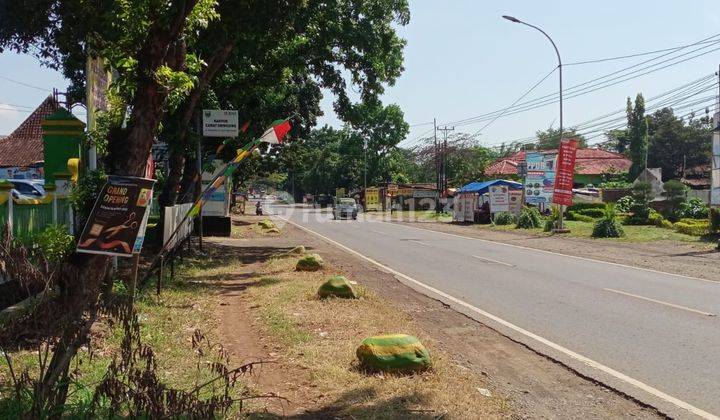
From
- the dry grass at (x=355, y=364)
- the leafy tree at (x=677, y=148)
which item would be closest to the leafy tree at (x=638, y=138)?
the leafy tree at (x=677, y=148)

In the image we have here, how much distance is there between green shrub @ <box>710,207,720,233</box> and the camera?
906 inches

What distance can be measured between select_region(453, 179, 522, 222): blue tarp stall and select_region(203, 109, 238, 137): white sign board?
25543 millimetres

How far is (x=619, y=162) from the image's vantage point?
2854 inches

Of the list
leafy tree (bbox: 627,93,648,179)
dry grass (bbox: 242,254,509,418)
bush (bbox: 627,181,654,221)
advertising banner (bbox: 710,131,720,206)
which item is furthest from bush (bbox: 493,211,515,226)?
leafy tree (bbox: 627,93,648,179)

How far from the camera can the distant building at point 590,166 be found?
64.9 metres

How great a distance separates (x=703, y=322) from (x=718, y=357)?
201 centimetres

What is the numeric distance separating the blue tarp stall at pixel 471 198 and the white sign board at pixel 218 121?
25.5 meters

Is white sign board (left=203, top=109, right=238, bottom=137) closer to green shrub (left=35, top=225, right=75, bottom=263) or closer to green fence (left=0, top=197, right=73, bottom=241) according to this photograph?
green fence (left=0, top=197, right=73, bottom=241)

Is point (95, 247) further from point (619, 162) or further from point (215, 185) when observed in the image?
point (619, 162)

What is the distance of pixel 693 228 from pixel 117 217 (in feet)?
83.7

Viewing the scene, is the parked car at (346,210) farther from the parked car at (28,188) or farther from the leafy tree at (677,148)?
the leafy tree at (677,148)

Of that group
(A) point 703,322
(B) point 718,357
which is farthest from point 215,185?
(A) point 703,322

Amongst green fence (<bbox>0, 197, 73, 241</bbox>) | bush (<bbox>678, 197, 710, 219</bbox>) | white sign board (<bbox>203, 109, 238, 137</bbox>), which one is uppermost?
white sign board (<bbox>203, 109, 238, 137</bbox>)

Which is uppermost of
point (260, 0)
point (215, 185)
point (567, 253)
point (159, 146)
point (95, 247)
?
point (260, 0)
